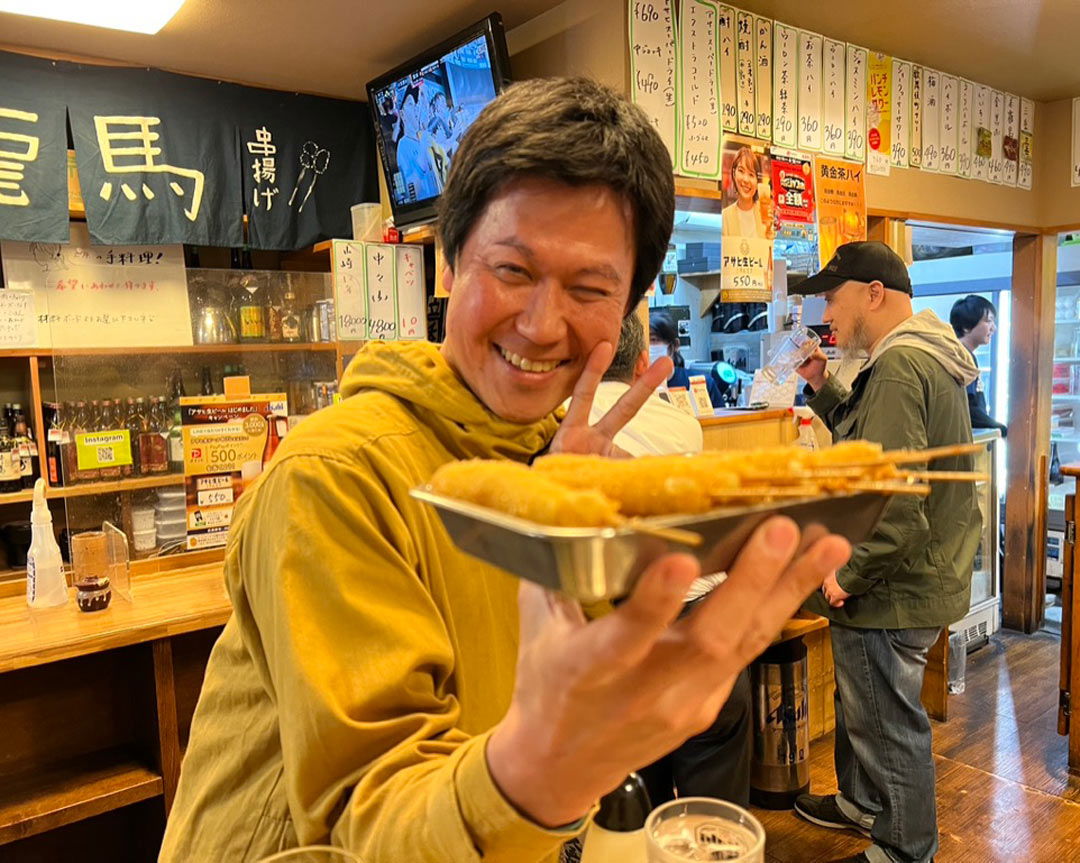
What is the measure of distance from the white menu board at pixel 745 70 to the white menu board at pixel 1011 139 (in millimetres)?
2143

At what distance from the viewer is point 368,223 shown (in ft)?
12.8

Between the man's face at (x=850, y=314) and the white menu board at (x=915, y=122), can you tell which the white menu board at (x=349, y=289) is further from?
the white menu board at (x=915, y=122)

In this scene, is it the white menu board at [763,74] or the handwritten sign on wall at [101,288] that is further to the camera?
the handwritten sign on wall at [101,288]

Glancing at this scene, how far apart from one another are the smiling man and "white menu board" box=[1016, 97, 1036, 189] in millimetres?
4551

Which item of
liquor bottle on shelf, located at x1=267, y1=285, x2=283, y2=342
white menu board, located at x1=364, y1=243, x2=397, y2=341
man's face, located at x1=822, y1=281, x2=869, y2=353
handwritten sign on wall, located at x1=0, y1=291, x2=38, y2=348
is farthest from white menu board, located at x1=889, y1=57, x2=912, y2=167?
handwritten sign on wall, located at x1=0, y1=291, x2=38, y2=348

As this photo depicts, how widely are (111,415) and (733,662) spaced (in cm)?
326

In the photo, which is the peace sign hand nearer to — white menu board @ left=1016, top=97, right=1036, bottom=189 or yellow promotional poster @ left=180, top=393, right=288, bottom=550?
yellow promotional poster @ left=180, top=393, right=288, bottom=550

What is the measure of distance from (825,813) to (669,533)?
2.96 metres

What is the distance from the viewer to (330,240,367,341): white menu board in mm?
3680

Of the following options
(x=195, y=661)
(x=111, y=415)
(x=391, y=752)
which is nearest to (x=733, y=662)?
(x=391, y=752)

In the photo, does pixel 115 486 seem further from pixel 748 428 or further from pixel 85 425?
pixel 748 428

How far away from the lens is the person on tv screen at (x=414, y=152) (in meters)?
3.49

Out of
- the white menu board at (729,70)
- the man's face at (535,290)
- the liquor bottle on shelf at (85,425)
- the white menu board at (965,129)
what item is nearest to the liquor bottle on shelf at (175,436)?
the liquor bottle on shelf at (85,425)

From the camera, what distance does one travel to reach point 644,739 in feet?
2.00
